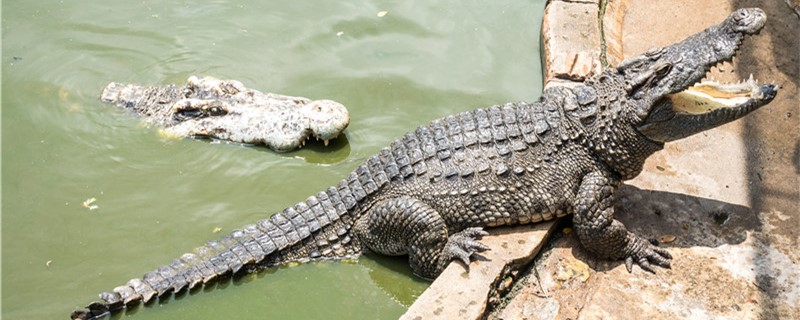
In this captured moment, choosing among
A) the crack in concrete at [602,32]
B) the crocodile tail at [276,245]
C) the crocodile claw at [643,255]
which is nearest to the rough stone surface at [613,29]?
the crack in concrete at [602,32]

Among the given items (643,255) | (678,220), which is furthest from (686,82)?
(643,255)

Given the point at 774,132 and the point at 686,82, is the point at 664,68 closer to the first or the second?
the point at 686,82

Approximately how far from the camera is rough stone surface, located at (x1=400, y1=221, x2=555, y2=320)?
4.16 meters

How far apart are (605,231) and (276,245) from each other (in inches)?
85.8

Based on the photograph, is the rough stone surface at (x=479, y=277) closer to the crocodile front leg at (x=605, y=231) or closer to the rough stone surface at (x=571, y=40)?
the crocodile front leg at (x=605, y=231)

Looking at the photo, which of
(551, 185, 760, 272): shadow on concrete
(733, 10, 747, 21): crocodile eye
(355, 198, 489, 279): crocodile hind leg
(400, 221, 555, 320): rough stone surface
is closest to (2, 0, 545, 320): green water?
(355, 198, 489, 279): crocodile hind leg

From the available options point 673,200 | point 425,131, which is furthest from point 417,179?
point 673,200

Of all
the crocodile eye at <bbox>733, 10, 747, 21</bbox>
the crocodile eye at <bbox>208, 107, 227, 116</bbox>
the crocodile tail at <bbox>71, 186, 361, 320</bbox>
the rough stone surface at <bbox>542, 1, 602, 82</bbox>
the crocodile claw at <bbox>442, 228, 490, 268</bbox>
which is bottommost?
the crocodile tail at <bbox>71, 186, 361, 320</bbox>

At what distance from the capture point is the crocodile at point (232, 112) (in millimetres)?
6188

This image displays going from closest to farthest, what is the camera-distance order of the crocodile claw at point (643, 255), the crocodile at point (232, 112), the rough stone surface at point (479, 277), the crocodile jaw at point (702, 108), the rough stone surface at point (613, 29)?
the rough stone surface at point (479, 277)
the crocodile jaw at point (702, 108)
the crocodile claw at point (643, 255)
the crocodile at point (232, 112)
the rough stone surface at point (613, 29)

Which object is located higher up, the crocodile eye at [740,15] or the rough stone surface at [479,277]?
the crocodile eye at [740,15]

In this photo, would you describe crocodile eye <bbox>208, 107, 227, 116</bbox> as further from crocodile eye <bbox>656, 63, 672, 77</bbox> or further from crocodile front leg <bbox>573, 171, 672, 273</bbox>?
crocodile eye <bbox>656, 63, 672, 77</bbox>

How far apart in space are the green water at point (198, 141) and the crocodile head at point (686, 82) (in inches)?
75.9

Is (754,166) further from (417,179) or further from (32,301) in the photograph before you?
(32,301)
